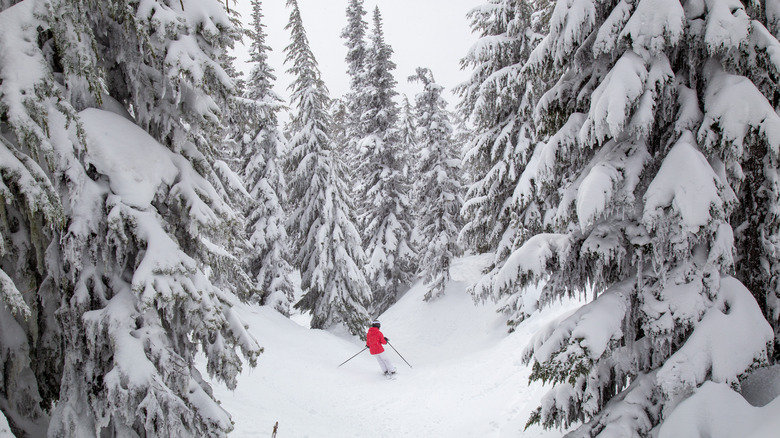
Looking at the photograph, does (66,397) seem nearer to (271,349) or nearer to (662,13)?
(662,13)

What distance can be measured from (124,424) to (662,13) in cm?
670

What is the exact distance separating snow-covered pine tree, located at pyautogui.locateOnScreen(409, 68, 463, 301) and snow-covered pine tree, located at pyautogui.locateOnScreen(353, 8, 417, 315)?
1.69m

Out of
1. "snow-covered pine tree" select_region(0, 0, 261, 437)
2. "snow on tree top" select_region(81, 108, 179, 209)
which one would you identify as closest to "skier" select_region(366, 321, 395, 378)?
"snow-covered pine tree" select_region(0, 0, 261, 437)

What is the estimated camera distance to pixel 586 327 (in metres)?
4.38

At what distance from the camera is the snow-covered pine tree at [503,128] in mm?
13375

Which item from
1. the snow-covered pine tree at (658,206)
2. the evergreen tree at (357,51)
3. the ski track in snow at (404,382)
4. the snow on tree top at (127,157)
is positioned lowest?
the ski track in snow at (404,382)

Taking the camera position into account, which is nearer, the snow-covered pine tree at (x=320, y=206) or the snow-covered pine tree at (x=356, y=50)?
the snow-covered pine tree at (x=320, y=206)

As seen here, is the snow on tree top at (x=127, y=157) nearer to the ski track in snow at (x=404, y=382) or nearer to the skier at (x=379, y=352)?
the ski track in snow at (x=404, y=382)

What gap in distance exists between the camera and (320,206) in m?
18.8

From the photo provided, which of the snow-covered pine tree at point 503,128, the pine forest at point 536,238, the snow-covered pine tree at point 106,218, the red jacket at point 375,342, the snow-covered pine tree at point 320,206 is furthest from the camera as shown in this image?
the snow-covered pine tree at point 320,206

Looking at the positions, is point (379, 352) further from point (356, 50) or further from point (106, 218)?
point (356, 50)

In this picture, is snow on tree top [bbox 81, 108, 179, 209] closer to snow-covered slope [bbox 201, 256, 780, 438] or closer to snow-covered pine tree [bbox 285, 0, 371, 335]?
snow-covered slope [bbox 201, 256, 780, 438]

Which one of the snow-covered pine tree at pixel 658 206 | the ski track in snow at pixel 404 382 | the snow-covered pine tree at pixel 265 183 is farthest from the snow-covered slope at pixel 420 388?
the snow-covered pine tree at pixel 265 183

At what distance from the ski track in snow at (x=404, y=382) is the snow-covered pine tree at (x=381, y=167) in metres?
4.25
